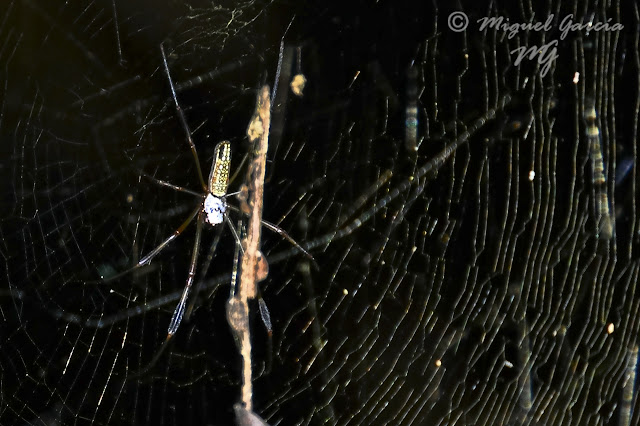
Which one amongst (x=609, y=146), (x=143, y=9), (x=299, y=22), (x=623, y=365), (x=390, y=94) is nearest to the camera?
(x=143, y=9)

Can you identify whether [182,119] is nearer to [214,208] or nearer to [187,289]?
[214,208]

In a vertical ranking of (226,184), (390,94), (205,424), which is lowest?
(205,424)

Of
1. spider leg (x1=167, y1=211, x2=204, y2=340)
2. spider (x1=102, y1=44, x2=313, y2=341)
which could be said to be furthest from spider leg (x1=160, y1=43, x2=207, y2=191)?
spider leg (x1=167, y1=211, x2=204, y2=340)

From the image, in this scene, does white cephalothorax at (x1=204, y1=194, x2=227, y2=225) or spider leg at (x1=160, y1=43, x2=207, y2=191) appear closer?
spider leg at (x1=160, y1=43, x2=207, y2=191)

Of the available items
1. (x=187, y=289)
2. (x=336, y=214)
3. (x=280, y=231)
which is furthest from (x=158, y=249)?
(x=336, y=214)

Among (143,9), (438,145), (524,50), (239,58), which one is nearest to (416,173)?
(438,145)

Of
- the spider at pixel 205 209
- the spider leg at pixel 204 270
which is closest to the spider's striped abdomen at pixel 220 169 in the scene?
the spider at pixel 205 209

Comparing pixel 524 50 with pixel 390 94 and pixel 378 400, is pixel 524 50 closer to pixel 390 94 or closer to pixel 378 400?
pixel 390 94

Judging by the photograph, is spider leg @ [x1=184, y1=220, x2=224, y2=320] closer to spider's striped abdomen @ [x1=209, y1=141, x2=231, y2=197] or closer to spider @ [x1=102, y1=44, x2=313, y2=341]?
spider @ [x1=102, y1=44, x2=313, y2=341]
